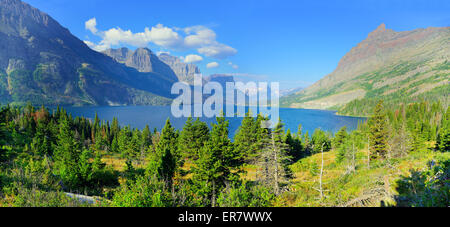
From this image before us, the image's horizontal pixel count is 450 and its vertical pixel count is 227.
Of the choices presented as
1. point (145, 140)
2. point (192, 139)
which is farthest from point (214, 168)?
point (145, 140)

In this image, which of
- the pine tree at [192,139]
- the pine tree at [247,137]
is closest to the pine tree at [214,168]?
the pine tree at [192,139]

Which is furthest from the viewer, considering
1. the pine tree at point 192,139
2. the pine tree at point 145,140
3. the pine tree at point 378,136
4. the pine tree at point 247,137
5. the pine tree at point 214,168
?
the pine tree at point 145,140

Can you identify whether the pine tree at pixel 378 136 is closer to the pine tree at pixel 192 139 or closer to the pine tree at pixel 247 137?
the pine tree at pixel 247 137

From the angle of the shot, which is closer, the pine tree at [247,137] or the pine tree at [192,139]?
the pine tree at [192,139]

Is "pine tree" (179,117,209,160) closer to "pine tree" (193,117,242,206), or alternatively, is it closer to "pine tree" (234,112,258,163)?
"pine tree" (234,112,258,163)

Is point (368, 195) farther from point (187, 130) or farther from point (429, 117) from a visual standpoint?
point (429, 117)

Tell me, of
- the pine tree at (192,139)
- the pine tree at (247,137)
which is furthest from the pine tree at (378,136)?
the pine tree at (192,139)

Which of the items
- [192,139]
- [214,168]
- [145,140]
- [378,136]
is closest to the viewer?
[214,168]

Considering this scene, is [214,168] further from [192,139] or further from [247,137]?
[247,137]

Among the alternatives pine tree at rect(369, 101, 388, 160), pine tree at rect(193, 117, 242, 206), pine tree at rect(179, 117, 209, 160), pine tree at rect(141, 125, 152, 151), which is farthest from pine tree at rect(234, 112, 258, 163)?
pine tree at rect(141, 125, 152, 151)

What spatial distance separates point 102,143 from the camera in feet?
268

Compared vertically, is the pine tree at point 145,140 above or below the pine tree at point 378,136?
below

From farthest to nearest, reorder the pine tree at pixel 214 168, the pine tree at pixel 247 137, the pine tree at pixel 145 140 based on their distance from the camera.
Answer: the pine tree at pixel 145 140 < the pine tree at pixel 247 137 < the pine tree at pixel 214 168

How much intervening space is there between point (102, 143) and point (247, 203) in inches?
3512
